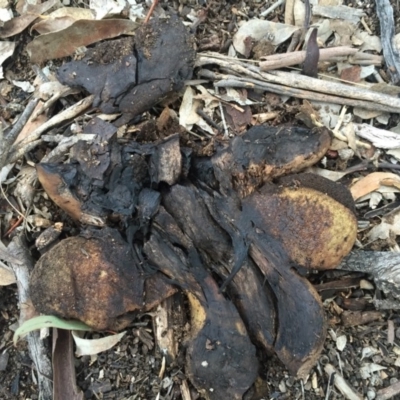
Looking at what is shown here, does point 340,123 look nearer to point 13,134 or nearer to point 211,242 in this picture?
point 211,242

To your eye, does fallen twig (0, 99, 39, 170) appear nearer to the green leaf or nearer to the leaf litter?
the leaf litter

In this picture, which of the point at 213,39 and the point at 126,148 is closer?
the point at 126,148

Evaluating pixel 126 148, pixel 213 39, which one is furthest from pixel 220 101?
pixel 126 148

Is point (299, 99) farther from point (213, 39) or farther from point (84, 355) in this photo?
point (84, 355)

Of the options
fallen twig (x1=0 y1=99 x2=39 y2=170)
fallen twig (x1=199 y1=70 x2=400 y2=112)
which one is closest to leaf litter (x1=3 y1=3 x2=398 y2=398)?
fallen twig (x1=199 y1=70 x2=400 y2=112)

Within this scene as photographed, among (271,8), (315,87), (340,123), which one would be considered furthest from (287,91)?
(271,8)

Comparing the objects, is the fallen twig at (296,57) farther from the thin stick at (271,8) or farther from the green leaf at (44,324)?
the green leaf at (44,324)

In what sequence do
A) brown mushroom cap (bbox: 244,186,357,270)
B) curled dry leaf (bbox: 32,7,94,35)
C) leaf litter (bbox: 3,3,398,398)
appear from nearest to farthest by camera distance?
1. brown mushroom cap (bbox: 244,186,357,270)
2. leaf litter (bbox: 3,3,398,398)
3. curled dry leaf (bbox: 32,7,94,35)

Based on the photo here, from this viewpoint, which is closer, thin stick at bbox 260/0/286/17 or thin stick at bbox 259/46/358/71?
thin stick at bbox 259/46/358/71
